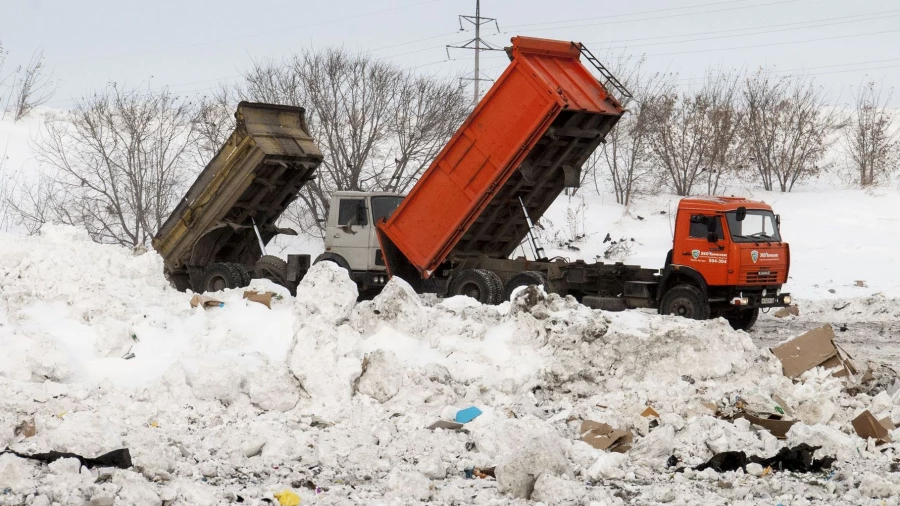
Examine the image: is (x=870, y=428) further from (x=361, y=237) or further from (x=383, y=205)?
(x=361, y=237)

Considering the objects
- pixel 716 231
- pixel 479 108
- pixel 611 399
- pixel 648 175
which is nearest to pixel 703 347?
pixel 611 399

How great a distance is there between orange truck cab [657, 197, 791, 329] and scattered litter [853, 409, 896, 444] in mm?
5503

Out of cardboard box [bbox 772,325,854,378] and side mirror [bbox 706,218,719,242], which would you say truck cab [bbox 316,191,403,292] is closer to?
side mirror [bbox 706,218,719,242]

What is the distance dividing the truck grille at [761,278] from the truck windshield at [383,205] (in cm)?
536

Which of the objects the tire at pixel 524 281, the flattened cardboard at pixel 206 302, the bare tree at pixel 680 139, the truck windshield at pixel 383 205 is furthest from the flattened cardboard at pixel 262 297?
the bare tree at pixel 680 139

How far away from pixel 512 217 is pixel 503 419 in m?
6.92

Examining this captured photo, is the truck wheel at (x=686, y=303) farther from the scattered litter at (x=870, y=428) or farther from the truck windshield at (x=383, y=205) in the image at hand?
the scattered litter at (x=870, y=428)

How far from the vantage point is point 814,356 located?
358 inches

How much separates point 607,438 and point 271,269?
8848 mm

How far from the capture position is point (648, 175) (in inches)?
Answer: 1265

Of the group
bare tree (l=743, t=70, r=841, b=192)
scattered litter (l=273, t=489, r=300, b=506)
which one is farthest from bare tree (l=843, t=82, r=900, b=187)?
scattered litter (l=273, t=489, r=300, b=506)

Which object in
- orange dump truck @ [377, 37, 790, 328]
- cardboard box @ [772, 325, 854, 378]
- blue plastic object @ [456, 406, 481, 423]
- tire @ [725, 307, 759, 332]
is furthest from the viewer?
tire @ [725, 307, 759, 332]

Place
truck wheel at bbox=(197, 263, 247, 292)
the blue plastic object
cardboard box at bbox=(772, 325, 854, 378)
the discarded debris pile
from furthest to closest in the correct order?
truck wheel at bbox=(197, 263, 247, 292), cardboard box at bbox=(772, 325, 854, 378), the blue plastic object, the discarded debris pile

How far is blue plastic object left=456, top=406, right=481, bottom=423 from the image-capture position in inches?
300
